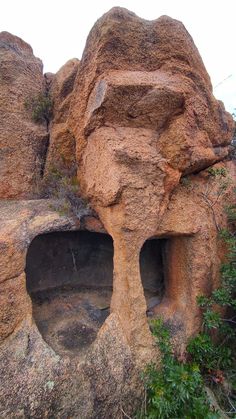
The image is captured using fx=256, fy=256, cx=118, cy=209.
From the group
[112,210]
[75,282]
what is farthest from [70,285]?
[112,210]

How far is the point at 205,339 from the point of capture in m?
3.36

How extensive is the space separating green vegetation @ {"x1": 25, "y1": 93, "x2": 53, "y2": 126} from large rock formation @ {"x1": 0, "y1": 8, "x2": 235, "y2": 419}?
130 mm

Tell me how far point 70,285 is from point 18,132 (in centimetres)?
258

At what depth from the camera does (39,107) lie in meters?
4.19

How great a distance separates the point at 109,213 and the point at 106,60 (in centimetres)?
192

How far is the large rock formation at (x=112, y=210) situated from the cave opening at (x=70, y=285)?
2 centimetres

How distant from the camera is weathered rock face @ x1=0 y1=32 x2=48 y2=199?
3.81 meters

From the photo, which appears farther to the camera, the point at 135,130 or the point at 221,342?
the point at 221,342

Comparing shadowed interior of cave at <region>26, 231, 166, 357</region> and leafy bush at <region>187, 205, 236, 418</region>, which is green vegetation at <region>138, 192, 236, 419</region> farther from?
shadowed interior of cave at <region>26, 231, 166, 357</region>

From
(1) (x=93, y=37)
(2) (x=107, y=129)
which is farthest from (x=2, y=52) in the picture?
(2) (x=107, y=129)

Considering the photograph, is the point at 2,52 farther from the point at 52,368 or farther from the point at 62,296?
the point at 52,368

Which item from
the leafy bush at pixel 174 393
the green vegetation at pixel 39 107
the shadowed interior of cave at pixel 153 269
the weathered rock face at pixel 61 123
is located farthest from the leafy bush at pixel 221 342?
the green vegetation at pixel 39 107

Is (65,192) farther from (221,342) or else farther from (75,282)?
(221,342)

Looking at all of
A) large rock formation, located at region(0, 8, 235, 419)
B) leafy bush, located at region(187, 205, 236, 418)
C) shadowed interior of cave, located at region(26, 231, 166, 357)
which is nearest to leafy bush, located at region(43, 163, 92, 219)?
large rock formation, located at region(0, 8, 235, 419)
